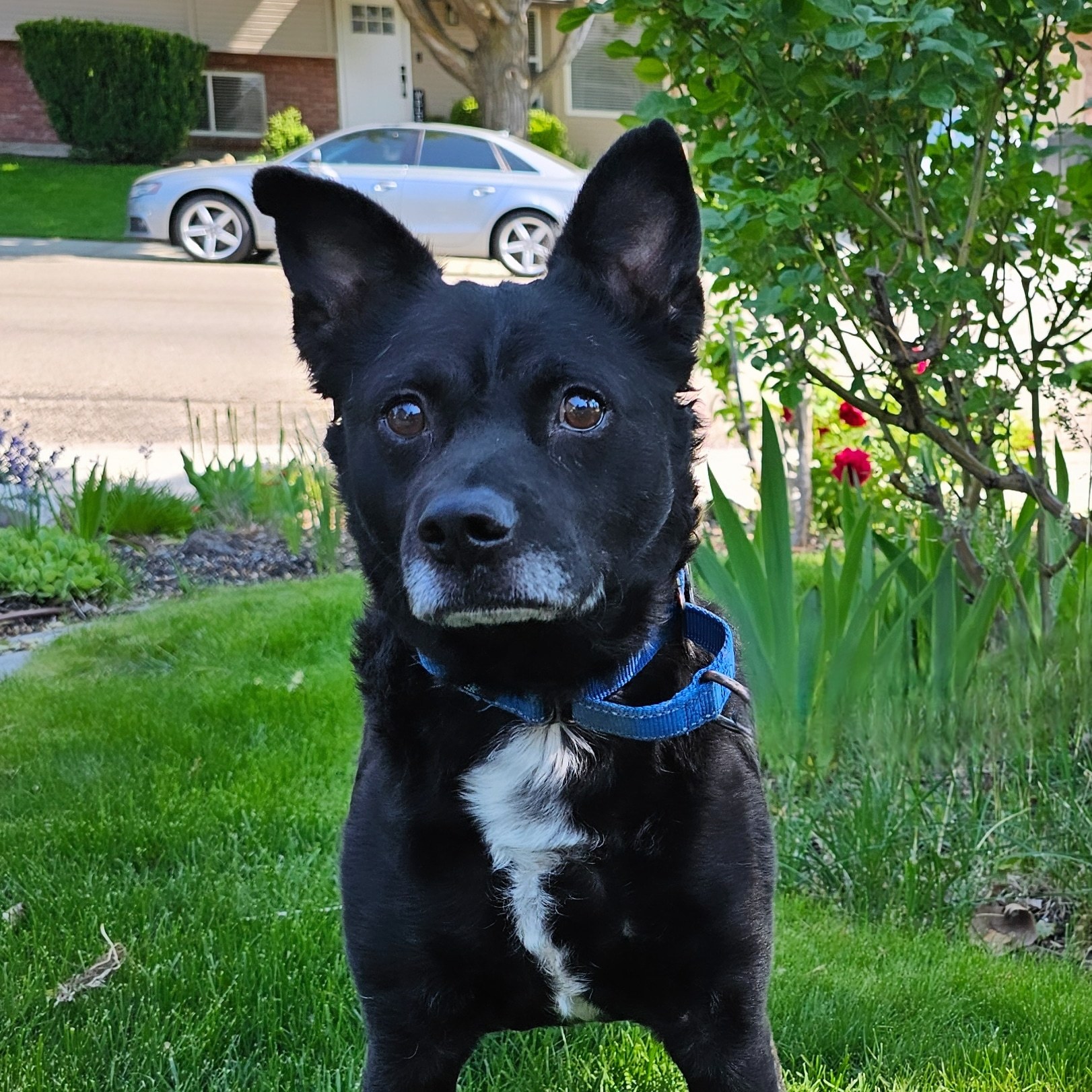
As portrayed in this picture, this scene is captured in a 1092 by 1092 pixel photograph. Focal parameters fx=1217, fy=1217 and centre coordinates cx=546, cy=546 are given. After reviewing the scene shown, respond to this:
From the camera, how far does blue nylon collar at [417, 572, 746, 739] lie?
1956 millimetres

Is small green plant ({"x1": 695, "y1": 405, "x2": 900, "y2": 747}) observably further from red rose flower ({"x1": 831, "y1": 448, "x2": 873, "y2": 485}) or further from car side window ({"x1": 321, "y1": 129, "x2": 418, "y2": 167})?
car side window ({"x1": 321, "y1": 129, "x2": 418, "y2": 167})

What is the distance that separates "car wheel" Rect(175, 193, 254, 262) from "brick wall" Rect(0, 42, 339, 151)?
12093mm

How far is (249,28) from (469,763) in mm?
29254

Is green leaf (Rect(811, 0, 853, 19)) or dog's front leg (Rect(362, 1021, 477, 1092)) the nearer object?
dog's front leg (Rect(362, 1021, 477, 1092))

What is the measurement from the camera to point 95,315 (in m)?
12.2

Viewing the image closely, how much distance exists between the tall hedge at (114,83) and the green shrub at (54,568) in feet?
70.4

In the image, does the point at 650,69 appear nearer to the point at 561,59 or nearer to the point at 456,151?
the point at 456,151

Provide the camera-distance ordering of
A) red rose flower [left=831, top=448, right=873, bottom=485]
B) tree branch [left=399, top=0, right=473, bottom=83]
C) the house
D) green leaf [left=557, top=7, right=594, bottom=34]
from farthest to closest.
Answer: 1. the house
2. tree branch [left=399, top=0, right=473, bottom=83]
3. red rose flower [left=831, top=448, right=873, bottom=485]
4. green leaf [left=557, top=7, right=594, bottom=34]

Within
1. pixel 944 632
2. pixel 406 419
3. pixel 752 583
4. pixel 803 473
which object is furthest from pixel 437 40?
pixel 406 419

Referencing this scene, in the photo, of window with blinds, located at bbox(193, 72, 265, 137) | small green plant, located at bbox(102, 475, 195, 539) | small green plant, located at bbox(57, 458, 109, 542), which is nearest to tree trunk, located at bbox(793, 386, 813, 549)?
small green plant, located at bbox(102, 475, 195, 539)

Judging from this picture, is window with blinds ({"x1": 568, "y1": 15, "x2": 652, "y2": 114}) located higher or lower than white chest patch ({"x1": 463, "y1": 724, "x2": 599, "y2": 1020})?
higher

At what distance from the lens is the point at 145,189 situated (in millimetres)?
16312

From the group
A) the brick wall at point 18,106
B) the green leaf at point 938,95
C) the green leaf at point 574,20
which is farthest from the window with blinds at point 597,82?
the green leaf at point 938,95

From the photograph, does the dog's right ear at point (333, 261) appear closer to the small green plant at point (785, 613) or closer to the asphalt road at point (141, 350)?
the small green plant at point (785, 613)
